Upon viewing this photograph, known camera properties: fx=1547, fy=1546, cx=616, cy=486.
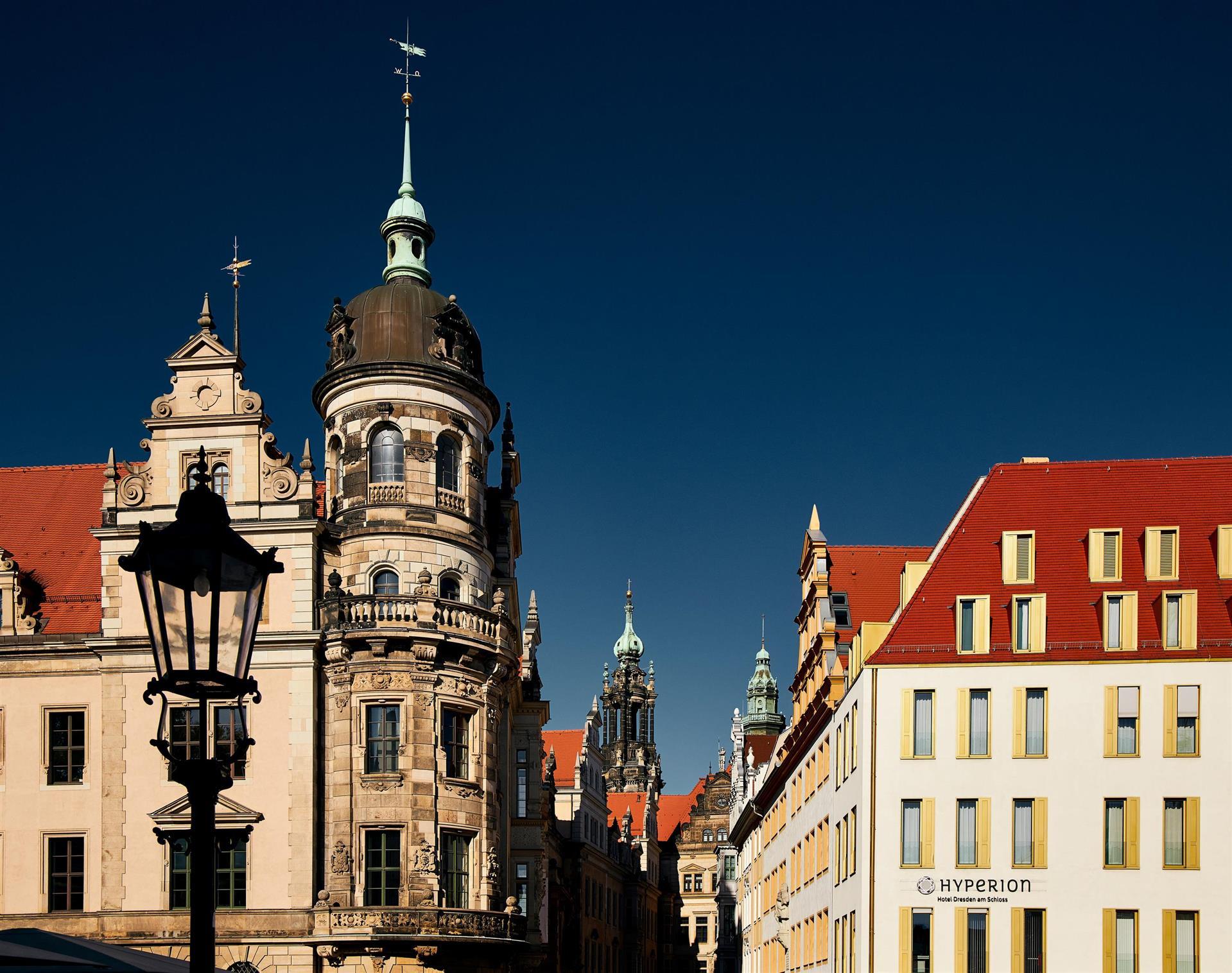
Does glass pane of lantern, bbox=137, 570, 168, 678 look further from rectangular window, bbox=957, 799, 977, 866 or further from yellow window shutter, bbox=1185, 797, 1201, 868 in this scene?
yellow window shutter, bbox=1185, 797, 1201, 868

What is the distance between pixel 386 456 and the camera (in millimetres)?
43031

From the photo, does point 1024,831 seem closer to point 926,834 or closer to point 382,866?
point 926,834

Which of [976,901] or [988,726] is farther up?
[988,726]

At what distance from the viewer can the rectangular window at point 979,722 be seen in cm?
3653

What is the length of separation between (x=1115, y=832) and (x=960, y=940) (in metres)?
4.34

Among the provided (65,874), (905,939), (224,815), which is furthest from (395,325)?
(905,939)

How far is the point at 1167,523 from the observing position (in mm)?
39125

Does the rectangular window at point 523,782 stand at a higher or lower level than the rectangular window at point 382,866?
higher

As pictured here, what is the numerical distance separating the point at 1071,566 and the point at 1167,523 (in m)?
2.92

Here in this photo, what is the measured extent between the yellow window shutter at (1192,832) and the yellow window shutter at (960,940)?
5.12m

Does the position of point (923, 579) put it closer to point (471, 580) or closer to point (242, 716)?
point (471, 580)

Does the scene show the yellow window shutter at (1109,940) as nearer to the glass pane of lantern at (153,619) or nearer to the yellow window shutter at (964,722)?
the yellow window shutter at (964,722)

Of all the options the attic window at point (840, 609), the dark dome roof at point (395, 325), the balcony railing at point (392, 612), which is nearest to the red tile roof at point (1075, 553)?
the attic window at point (840, 609)

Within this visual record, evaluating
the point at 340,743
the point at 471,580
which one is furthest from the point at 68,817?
the point at 471,580
